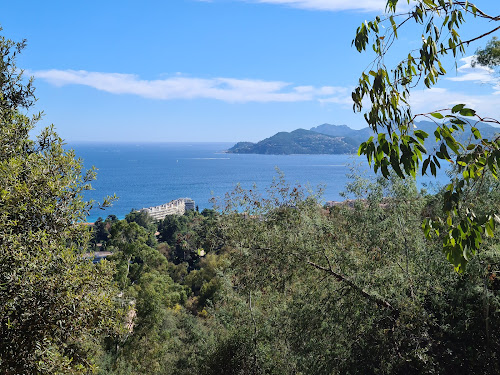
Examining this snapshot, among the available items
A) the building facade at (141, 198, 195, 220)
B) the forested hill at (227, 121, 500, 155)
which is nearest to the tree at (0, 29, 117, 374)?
the building facade at (141, 198, 195, 220)

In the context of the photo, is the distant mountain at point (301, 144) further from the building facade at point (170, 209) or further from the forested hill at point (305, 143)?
the building facade at point (170, 209)

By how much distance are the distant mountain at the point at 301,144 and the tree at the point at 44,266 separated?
320 feet

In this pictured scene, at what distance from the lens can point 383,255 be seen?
19.9ft

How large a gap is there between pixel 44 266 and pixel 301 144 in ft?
407

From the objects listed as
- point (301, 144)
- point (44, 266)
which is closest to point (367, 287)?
point (44, 266)

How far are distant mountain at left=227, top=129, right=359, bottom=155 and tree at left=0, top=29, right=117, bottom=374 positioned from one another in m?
97.7

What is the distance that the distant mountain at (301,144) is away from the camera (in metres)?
111

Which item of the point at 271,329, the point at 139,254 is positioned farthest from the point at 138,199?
the point at 271,329

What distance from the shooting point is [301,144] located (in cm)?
12581

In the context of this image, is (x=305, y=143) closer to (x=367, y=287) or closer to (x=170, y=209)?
(x=170, y=209)

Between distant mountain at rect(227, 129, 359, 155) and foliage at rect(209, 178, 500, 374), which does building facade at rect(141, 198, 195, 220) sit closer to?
distant mountain at rect(227, 129, 359, 155)

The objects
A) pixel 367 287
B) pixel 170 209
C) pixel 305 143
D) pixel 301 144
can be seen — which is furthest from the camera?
pixel 301 144

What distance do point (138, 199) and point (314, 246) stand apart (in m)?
80.4

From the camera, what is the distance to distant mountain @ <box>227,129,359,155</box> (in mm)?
110887
